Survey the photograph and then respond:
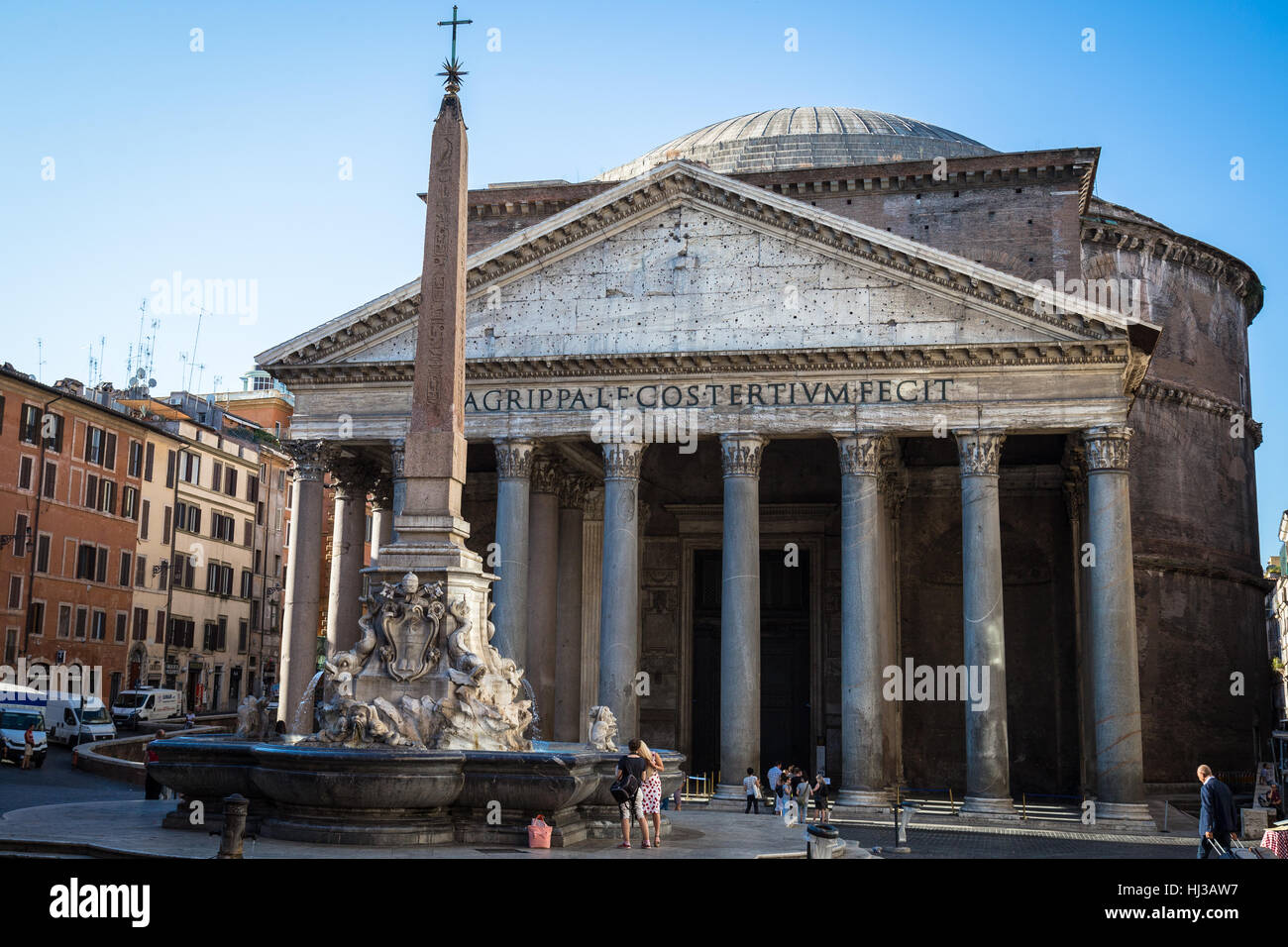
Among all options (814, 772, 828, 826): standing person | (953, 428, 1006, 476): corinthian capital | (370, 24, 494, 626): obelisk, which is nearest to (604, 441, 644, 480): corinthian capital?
(953, 428, 1006, 476): corinthian capital

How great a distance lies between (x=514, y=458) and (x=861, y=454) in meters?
6.67

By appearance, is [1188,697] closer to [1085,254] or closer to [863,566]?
[1085,254]

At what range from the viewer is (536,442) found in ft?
83.1

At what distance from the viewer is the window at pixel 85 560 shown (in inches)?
1542

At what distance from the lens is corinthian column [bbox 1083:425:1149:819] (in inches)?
859

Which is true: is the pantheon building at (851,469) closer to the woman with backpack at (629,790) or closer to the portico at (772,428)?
the portico at (772,428)

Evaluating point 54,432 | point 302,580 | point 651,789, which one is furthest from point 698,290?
point 54,432

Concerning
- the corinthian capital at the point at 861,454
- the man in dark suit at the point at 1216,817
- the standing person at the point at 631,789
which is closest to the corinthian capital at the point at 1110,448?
the corinthian capital at the point at 861,454

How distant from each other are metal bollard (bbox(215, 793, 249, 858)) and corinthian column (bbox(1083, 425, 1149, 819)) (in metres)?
16.6

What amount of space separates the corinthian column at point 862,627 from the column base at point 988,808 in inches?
54.0

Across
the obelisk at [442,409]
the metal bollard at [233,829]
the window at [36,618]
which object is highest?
the obelisk at [442,409]

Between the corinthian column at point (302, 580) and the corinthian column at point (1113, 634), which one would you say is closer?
the corinthian column at point (1113, 634)

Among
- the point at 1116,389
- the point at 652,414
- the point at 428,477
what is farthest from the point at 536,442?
the point at 428,477
